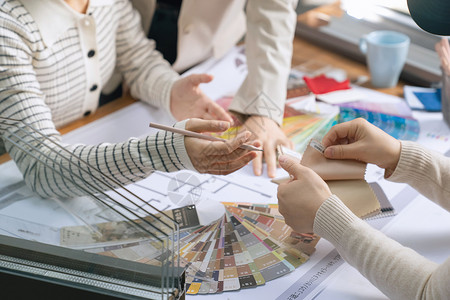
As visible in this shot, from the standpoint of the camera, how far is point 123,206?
2.20 ft

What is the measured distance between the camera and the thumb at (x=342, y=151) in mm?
827

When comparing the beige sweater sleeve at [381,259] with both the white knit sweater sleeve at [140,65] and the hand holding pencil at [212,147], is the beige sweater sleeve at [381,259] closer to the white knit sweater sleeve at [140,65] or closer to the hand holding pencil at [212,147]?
the hand holding pencil at [212,147]

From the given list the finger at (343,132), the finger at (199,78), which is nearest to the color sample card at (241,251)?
the finger at (343,132)

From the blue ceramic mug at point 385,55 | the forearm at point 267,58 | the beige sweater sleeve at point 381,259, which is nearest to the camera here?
the beige sweater sleeve at point 381,259

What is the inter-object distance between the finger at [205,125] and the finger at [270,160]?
0.23 metres

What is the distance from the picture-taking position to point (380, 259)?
2.33 feet

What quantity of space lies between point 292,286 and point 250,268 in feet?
0.22

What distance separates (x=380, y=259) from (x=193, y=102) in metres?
0.56

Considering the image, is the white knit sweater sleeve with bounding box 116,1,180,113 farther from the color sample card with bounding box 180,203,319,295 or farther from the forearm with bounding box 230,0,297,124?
the color sample card with bounding box 180,203,319,295

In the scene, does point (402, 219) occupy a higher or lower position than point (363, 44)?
lower

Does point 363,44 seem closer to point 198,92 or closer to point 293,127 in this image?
point 293,127

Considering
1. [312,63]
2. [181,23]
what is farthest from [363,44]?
[181,23]

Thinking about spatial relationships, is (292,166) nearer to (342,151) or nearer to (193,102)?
(342,151)

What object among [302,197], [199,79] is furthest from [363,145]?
[199,79]
